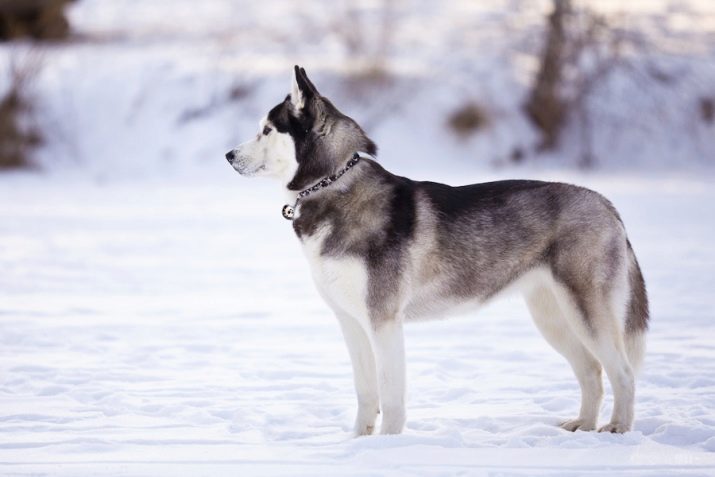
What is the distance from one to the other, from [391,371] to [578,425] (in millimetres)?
1087

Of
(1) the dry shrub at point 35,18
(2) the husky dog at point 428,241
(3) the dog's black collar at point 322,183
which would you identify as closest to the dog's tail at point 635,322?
(2) the husky dog at point 428,241

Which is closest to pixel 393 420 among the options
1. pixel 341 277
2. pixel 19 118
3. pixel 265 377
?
A: pixel 341 277

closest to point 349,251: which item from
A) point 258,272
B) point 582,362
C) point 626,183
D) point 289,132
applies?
point 289,132

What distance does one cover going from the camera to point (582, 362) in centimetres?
479

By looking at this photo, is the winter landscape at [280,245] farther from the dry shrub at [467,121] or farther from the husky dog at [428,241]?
the husky dog at [428,241]

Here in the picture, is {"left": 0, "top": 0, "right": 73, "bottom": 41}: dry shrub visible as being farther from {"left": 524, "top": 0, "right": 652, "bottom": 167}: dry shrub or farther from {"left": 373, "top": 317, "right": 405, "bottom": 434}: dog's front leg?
{"left": 373, "top": 317, "right": 405, "bottom": 434}: dog's front leg

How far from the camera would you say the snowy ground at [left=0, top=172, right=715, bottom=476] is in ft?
13.0

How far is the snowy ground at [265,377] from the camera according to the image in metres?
3.97

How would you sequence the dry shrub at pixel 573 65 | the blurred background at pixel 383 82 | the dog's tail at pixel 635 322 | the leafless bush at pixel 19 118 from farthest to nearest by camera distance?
the dry shrub at pixel 573 65 < the blurred background at pixel 383 82 < the leafless bush at pixel 19 118 < the dog's tail at pixel 635 322

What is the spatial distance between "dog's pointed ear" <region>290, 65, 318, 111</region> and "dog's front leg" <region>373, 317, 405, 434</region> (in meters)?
1.14

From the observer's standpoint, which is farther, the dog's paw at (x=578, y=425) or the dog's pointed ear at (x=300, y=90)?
the dog's paw at (x=578, y=425)

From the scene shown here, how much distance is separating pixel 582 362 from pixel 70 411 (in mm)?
2750

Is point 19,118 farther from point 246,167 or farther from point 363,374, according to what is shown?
point 363,374

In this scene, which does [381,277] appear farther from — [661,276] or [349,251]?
[661,276]
